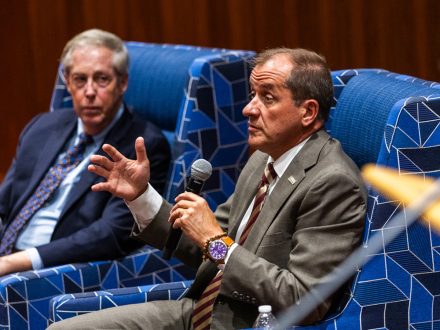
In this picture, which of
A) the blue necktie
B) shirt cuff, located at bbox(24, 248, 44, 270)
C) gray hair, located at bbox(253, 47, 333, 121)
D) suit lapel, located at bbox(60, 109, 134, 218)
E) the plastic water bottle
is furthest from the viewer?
the blue necktie

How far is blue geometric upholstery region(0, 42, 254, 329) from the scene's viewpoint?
3072 millimetres

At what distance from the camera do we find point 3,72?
510 cm

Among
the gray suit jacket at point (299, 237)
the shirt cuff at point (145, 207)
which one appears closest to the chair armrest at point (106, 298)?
the shirt cuff at point (145, 207)

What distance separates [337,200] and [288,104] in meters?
0.30

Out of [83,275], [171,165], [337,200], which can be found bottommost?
[83,275]

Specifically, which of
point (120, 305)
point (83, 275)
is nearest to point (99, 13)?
point (83, 275)

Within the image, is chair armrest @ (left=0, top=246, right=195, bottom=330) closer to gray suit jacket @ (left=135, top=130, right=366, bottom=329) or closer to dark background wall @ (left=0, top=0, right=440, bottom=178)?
gray suit jacket @ (left=135, top=130, right=366, bottom=329)

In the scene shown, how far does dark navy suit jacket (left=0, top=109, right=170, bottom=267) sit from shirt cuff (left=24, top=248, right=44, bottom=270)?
2 centimetres

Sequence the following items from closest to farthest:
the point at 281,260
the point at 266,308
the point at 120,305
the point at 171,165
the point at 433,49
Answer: the point at 266,308 < the point at 281,260 < the point at 120,305 < the point at 171,165 < the point at 433,49

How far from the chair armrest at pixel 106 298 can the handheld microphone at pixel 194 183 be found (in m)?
0.25

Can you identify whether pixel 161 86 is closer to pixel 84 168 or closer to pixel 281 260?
pixel 84 168

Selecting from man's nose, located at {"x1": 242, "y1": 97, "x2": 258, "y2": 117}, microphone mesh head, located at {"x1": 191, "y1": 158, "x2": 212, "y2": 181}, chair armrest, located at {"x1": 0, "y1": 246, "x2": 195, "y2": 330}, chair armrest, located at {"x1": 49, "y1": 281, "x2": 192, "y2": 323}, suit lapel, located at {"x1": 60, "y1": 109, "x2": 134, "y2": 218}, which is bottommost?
chair armrest, located at {"x1": 0, "y1": 246, "x2": 195, "y2": 330}

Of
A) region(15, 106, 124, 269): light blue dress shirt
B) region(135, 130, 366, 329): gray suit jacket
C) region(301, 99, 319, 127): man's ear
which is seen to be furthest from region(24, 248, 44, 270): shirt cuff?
region(301, 99, 319, 127): man's ear

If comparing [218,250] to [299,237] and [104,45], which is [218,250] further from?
[104,45]
